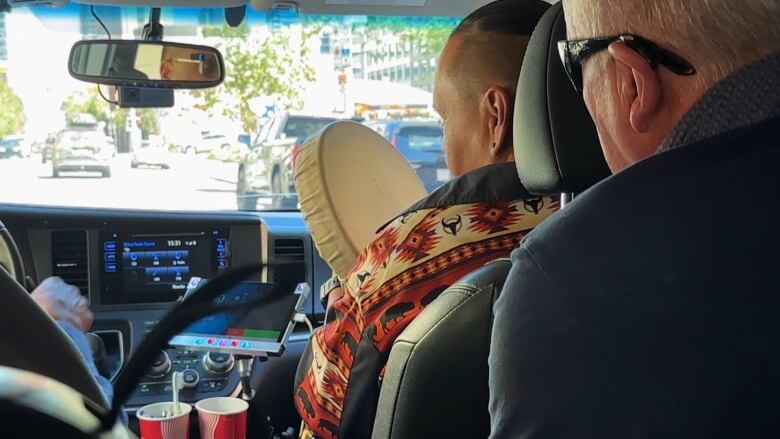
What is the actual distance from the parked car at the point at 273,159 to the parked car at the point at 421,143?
31 centimetres

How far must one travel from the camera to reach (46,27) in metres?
3.71

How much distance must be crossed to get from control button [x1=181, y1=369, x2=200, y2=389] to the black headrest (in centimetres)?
216

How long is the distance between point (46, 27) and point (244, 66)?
134 centimetres


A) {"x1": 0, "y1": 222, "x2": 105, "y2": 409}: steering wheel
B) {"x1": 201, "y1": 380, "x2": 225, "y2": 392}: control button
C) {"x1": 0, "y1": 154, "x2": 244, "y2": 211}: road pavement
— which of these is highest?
{"x1": 0, "y1": 222, "x2": 105, "y2": 409}: steering wheel

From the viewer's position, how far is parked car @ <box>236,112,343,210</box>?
4652 millimetres

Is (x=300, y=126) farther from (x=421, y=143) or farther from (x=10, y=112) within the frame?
(x=10, y=112)

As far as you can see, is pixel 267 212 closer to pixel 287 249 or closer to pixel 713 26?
pixel 287 249

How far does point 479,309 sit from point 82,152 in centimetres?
443

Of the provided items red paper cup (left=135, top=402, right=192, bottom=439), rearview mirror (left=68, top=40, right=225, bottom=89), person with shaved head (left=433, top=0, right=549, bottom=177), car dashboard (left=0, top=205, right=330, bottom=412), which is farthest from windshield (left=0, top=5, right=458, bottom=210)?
red paper cup (left=135, top=402, right=192, bottom=439)

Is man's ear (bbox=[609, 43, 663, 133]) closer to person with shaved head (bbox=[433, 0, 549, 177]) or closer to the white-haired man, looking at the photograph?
the white-haired man

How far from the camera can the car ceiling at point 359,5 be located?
123 inches

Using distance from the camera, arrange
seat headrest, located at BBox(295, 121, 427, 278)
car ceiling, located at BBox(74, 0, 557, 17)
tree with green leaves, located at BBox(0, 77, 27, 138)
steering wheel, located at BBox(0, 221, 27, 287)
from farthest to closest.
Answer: tree with green leaves, located at BBox(0, 77, 27, 138), steering wheel, located at BBox(0, 221, 27, 287), car ceiling, located at BBox(74, 0, 557, 17), seat headrest, located at BBox(295, 121, 427, 278)

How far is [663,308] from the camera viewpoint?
1.02 metres

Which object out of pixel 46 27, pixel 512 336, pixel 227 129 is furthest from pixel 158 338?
pixel 227 129
